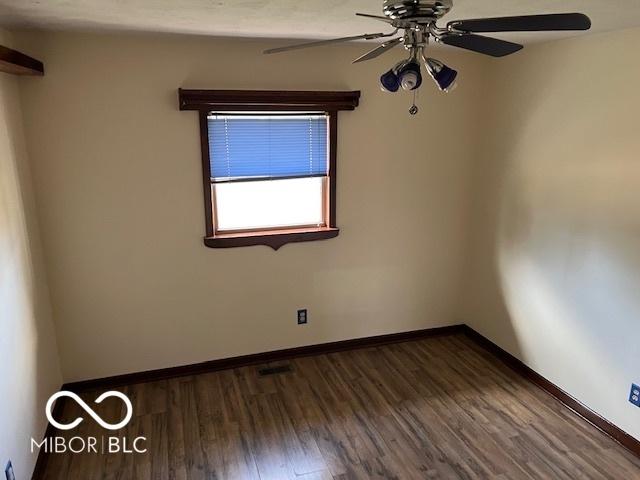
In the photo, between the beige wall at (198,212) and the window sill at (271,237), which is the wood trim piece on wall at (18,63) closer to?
the beige wall at (198,212)

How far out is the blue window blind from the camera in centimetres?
293

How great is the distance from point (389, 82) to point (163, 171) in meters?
1.80

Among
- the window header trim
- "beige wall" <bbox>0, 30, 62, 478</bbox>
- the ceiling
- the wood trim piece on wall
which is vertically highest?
the ceiling

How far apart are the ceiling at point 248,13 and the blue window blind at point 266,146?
1.98 ft

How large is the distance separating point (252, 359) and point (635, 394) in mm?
2380

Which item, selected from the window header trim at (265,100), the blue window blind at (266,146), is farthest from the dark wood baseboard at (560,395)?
the window header trim at (265,100)

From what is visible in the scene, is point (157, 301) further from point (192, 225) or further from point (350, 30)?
point (350, 30)

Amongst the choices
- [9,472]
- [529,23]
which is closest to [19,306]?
[9,472]

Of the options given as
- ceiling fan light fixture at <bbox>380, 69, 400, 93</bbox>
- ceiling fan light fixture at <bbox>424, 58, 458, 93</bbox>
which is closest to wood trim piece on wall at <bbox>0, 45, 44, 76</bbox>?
ceiling fan light fixture at <bbox>380, 69, 400, 93</bbox>

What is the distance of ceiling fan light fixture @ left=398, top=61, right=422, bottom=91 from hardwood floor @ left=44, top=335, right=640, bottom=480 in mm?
1924

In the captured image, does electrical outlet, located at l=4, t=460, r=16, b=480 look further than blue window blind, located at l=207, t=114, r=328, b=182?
No

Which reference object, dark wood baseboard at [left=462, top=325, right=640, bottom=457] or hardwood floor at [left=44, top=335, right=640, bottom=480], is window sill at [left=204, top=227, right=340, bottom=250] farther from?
dark wood baseboard at [left=462, top=325, right=640, bottom=457]

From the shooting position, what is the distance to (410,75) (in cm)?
143

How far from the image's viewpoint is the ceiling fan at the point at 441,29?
4.05ft
